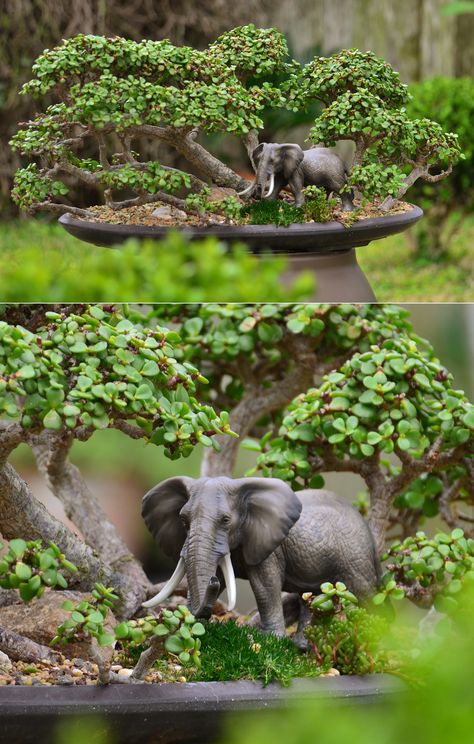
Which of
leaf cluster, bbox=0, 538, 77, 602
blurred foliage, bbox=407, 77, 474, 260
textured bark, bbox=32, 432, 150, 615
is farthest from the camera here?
blurred foliage, bbox=407, 77, 474, 260

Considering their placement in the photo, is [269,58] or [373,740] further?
[269,58]

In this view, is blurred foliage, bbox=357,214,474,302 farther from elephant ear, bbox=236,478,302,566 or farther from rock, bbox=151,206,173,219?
elephant ear, bbox=236,478,302,566

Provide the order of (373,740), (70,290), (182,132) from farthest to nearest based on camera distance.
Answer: (182,132)
(70,290)
(373,740)

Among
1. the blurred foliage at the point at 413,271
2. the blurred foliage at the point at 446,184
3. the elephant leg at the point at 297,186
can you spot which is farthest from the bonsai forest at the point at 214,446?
the blurred foliage at the point at 446,184

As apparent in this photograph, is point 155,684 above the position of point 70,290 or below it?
below

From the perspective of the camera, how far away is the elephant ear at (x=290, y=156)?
1.56 meters

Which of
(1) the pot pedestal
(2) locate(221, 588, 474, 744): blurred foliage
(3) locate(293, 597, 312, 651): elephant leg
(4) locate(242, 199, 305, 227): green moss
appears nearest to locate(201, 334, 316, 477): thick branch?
(1) the pot pedestal

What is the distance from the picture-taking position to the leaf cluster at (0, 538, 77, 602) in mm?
964

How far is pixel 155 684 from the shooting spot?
1.06m

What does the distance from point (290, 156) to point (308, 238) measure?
14cm

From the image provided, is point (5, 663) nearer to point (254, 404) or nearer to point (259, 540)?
point (259, 540)

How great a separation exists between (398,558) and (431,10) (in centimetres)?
107

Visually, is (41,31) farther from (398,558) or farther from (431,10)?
(398,558)

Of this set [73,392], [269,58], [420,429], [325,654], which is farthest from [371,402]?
[269,58]
